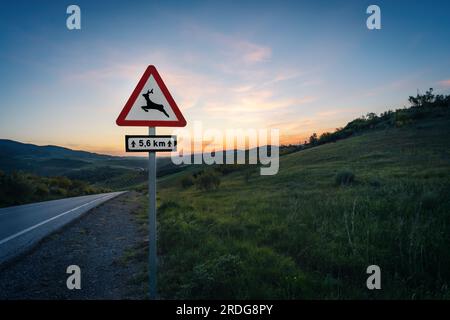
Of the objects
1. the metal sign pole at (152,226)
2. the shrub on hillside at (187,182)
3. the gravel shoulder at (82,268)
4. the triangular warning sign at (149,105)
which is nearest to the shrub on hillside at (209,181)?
the shrub on hillside at (187,182)

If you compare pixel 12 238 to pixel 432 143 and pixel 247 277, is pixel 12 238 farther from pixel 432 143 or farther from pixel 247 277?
pixel 432 143

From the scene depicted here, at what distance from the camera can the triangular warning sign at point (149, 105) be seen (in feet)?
12.3

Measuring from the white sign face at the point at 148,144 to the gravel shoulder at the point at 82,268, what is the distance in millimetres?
2307

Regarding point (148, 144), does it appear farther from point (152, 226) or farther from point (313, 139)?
point (313, 139)

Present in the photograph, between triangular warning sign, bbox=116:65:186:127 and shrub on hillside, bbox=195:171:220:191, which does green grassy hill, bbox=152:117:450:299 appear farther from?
shrub on hillside, bbox=195:171:220:191

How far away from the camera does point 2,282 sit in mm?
4672

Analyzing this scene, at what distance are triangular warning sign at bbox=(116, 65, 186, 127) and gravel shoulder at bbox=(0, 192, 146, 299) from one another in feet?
8.82

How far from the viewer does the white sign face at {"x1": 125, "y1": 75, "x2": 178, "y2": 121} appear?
12.3 ft

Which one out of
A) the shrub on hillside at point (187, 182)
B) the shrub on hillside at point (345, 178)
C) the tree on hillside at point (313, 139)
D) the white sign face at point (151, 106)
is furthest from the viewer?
the tree on hillside at point (313, 139)

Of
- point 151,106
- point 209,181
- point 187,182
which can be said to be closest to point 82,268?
point 151,106

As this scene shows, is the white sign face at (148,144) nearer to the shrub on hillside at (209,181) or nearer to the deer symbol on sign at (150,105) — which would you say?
the deer symbol on sign at (150,105)

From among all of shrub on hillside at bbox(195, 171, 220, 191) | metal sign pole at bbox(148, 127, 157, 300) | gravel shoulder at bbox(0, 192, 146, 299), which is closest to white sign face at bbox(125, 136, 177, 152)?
metal sign pole at bbox(148, 127, 157, 300)
